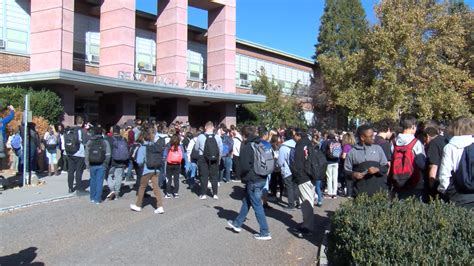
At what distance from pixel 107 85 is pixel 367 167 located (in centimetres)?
1651

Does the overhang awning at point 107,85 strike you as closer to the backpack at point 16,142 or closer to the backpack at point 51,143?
the backpack at point 51,143

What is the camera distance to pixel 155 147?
9.85 meters

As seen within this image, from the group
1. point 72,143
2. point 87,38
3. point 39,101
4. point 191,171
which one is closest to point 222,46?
point 87,38

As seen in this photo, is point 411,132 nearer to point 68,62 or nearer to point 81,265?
point 81,265

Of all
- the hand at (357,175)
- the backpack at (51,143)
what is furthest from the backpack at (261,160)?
the backpack at (51,143)

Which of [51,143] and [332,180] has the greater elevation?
[51,143]

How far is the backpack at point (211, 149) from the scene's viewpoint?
11.4 meters

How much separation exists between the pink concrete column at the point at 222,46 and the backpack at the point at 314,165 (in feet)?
69.4

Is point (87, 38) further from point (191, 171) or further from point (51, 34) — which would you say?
point (191, 171)

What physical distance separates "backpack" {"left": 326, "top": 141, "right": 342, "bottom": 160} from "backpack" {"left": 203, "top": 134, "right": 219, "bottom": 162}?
2.92 m

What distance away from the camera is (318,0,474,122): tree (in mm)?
25953

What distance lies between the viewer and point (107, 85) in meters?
21.0

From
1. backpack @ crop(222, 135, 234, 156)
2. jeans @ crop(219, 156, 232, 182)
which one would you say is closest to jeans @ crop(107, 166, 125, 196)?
backpack @ crop(222, 135, 234, 156)

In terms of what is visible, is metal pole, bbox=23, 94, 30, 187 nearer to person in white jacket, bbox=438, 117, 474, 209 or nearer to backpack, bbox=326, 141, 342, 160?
backpack, bbox=326, 141, 342, 160
